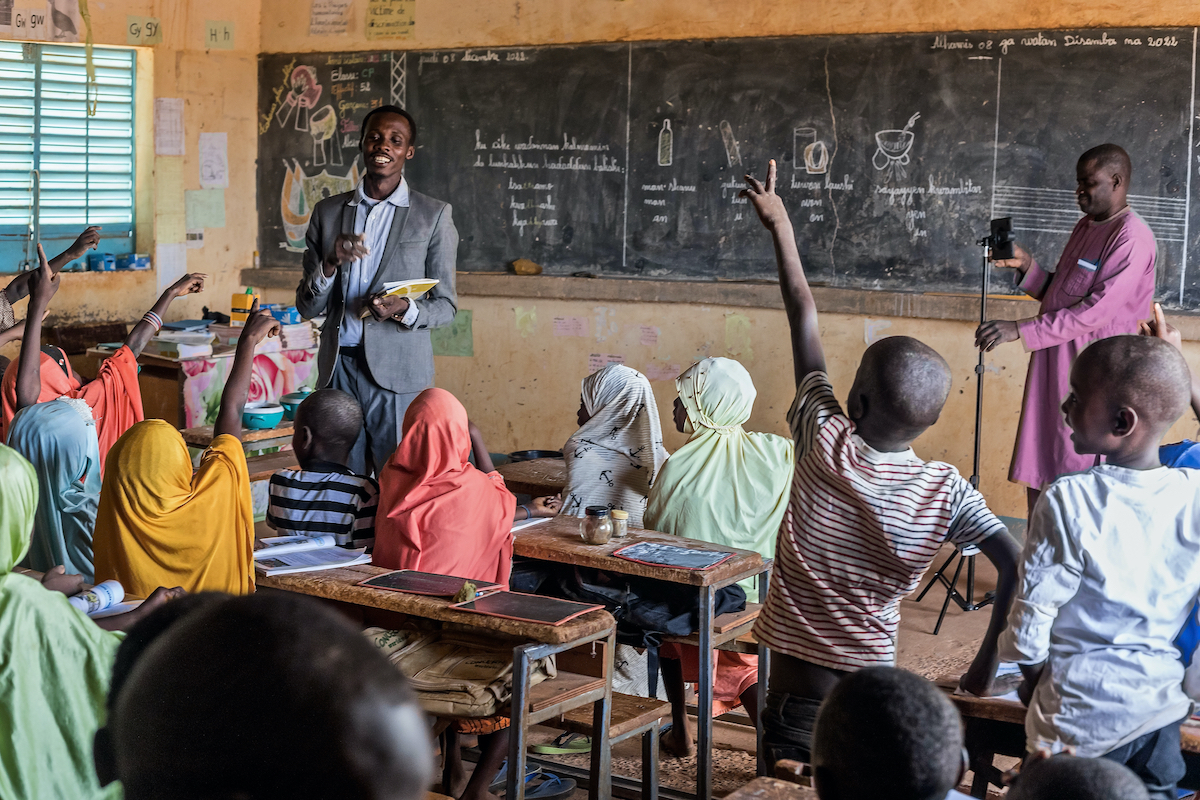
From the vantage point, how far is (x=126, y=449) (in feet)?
9.07

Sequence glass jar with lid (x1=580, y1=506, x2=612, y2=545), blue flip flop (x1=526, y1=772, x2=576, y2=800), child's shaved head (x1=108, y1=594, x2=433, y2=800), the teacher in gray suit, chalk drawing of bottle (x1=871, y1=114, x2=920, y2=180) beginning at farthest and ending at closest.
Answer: chalk drawing of bottle (x1=871, y1=114, x2=920, y2=180) < the teacher in gray suit < blue flip flop (x1=526, y1=772, x2=576, y2=800) < glass jar with lid (x1=580, y1=506, x2=612, y2=545) < child's shaved head (x1=108, y1=594, x2=433, y2=800)

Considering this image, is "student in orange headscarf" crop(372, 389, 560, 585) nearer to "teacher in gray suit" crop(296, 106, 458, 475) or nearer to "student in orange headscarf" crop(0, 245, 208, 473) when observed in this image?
"teacher in gray suit" crop(296, 106, 458, 475)

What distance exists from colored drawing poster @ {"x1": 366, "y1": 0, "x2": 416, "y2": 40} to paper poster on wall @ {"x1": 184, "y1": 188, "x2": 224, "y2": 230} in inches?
53.6

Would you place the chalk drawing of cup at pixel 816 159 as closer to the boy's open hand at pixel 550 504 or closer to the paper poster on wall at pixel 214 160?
the boy's open hand at pixel 550 504

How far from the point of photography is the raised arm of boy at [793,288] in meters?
2.32

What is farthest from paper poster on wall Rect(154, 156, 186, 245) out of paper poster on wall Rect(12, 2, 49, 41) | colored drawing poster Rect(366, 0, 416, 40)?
colored drawing poster Rect(366, 0, 416, 40)

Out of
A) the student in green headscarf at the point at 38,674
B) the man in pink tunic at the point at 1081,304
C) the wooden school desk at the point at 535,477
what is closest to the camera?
the student in green headscarf at the point at 38,674

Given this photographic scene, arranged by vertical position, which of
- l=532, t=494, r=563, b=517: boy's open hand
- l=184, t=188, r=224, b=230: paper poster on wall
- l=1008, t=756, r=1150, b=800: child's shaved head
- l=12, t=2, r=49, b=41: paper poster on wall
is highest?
l=12, t=2, r=49, b=41: paper poster on wall

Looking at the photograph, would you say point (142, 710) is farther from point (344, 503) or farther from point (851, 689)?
point (344, 503)

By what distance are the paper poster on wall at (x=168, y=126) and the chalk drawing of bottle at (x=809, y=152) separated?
362 cm

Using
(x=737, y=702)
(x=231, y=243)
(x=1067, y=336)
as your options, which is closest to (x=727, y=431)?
(x=737, y=702)

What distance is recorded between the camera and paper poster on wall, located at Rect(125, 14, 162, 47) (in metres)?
6.61

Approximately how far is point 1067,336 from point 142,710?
4.38 metres

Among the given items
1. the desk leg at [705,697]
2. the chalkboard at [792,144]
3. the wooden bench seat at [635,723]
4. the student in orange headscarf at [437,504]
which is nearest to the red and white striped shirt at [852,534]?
the desk leg at [705,697]
